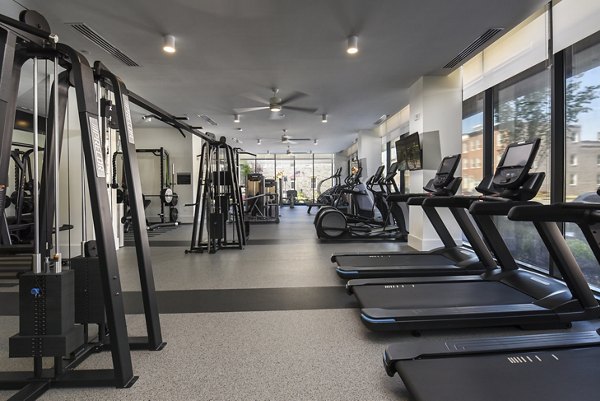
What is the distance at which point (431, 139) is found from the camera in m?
5.83

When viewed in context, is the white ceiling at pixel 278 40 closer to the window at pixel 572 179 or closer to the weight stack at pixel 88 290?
the window at pixel 572 179

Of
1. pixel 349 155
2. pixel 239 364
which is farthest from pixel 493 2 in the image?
pixel 349 155

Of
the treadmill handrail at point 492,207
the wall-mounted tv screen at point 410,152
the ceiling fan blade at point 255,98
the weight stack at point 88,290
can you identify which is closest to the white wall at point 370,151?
the wall-mounted tv screen at point 410,152

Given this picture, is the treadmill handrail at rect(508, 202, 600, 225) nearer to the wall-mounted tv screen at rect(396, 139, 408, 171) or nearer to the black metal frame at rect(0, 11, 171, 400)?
the black metal frame at rect(0, 11, 171, 400)

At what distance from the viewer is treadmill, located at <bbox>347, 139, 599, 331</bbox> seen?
2.54 metres

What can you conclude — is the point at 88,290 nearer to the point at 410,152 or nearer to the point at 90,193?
the point at 90,193

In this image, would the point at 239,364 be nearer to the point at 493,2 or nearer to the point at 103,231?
the point at 103,231

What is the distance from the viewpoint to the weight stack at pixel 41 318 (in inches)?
69.3

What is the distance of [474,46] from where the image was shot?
4.56 metres

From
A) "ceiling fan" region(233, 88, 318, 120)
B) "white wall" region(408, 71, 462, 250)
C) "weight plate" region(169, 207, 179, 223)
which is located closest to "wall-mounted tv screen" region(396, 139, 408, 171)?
"white wall" region(408, 71, 462, 250)

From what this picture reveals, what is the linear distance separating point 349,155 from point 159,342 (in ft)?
50.0

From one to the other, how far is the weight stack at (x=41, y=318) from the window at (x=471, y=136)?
18.7ft

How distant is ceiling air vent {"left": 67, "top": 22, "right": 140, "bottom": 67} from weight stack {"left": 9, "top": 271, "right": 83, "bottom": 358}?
3.34 m

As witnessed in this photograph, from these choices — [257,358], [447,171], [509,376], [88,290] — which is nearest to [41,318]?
[88,290]
